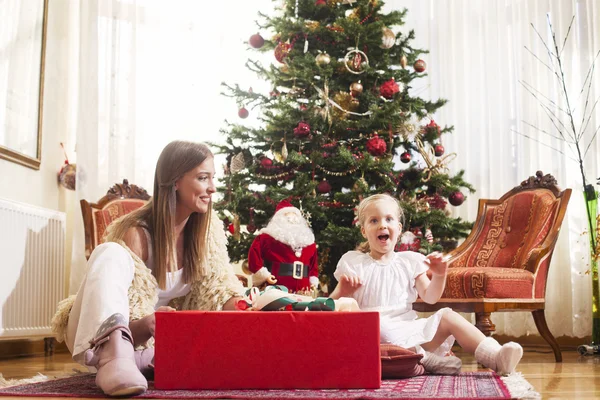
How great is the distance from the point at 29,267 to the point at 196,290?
196cm

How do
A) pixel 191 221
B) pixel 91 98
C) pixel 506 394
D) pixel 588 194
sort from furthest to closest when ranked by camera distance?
pixel 91 98
pixel 588 194
pixel 191 221
pixel 506 394

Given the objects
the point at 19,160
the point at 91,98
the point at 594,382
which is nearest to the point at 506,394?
the point at 594,382

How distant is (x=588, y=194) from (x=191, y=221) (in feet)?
7.76

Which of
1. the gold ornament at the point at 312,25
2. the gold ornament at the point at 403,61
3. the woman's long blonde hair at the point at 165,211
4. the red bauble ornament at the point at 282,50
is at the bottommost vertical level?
the woman's long blonde hair at the point at 165,211

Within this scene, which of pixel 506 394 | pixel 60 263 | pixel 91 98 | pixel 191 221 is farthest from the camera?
pixel 91 98

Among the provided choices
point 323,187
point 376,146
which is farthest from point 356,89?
point 323,187

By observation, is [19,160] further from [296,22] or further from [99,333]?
[99,333]

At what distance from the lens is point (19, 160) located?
4.01 meters

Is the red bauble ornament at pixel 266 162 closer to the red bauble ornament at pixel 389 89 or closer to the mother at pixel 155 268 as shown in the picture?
the red bauble ornament at pixel 389 89

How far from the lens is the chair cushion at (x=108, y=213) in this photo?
4.01 metres

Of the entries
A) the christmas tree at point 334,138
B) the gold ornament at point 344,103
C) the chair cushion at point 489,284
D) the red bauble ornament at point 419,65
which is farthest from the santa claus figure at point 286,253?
the red bauble ornament at point 419,65

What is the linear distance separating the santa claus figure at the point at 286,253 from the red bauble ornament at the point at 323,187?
213 mm

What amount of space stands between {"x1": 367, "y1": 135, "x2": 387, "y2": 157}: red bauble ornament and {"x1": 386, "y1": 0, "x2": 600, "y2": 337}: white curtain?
1076 millimetres

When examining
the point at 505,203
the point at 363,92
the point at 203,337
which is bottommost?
the point at 203,337
